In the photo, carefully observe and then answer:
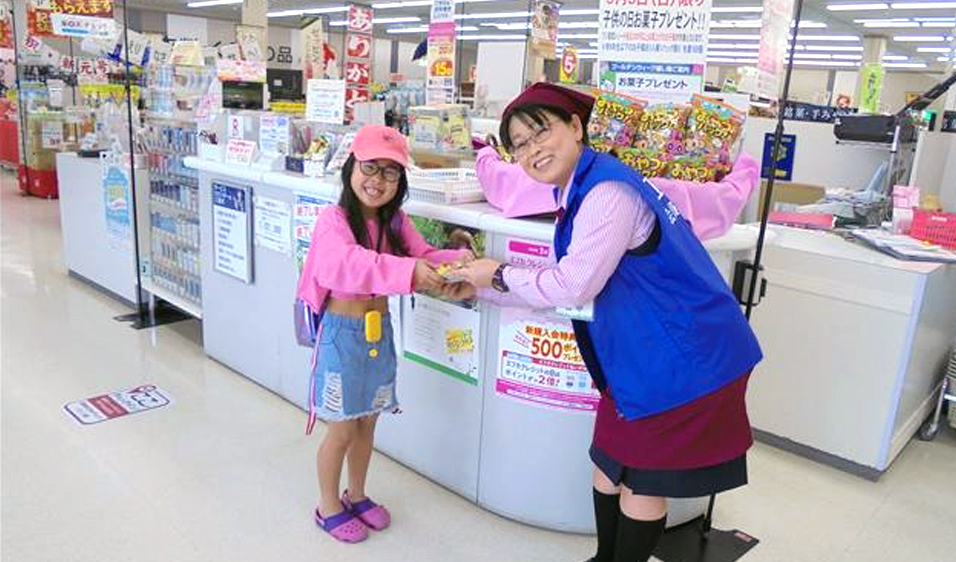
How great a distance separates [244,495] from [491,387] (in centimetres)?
102

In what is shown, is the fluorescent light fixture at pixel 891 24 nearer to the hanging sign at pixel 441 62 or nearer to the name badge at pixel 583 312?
the hanging sign at pixel 441 62

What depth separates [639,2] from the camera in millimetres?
2502

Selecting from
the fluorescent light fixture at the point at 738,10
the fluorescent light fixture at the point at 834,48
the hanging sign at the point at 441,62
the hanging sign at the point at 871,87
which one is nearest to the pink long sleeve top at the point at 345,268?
the hanging sign at the point at 441,62

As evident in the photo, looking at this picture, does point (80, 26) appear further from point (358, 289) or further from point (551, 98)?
point (551, 98)

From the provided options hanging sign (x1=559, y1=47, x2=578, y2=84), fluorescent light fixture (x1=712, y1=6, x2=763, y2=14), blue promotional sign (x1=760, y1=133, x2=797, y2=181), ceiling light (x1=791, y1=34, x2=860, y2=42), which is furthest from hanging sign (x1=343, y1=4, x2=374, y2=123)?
ceiling light (x1=791, y1=34, x2=860, y2=42)

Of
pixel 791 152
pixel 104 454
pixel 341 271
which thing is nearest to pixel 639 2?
pixel 341 271

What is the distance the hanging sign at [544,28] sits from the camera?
789 centimetres

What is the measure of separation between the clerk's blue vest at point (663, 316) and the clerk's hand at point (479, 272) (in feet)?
0.88

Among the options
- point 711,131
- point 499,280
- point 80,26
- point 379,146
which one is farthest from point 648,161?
point 80,26

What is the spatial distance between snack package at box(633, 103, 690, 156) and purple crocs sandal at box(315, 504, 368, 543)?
155 cm

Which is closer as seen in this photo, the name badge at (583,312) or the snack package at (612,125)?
the name badge at (583,312)

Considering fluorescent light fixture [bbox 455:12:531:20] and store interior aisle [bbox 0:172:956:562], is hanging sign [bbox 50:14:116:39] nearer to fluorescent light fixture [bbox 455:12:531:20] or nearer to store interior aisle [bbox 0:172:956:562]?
store interior aisle [bbox 0:172:956:562]

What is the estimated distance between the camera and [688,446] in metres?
1.66

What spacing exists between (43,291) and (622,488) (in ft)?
15.2
